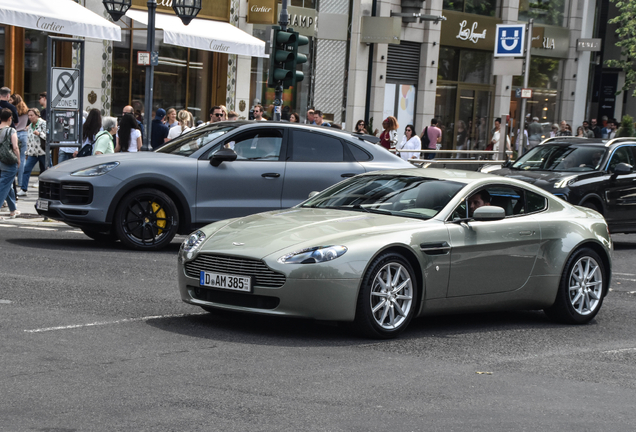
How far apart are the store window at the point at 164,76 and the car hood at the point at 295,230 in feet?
53.0

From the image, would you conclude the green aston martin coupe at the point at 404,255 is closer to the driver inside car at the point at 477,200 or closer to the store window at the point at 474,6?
the driver inside car at the point at 477,200

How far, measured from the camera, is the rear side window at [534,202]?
8.88 m

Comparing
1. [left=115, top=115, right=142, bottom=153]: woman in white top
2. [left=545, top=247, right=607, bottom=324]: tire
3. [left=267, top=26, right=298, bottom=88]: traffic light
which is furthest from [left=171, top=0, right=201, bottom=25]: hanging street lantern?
[left=545, top=247, right=607, bottom=324]: tire

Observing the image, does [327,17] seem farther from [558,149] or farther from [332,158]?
[332,158]

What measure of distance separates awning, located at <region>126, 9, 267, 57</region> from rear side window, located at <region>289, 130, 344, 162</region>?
424 inches

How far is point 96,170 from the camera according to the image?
12016 mm

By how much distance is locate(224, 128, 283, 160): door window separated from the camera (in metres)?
12.6

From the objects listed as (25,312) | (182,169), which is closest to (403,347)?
(25,312)

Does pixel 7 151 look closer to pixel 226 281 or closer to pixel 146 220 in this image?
pixel 146 220

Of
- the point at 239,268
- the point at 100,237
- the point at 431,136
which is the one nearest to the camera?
the point at 239,268

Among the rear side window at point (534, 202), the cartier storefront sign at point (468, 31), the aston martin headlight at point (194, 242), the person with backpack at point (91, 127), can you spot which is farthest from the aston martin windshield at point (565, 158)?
the cartier storefront sign at point (468, 31)

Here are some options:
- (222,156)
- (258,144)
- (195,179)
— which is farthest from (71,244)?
(258,144)

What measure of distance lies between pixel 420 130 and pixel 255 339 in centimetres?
2692

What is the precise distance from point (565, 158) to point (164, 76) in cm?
1207
